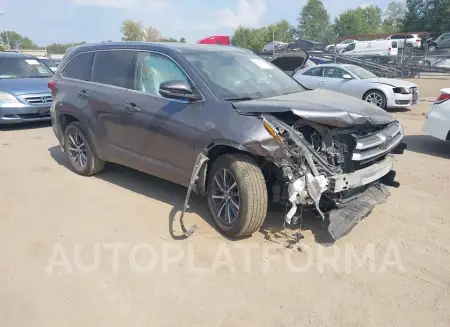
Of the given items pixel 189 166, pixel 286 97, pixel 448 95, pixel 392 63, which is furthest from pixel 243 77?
pixel 392 63

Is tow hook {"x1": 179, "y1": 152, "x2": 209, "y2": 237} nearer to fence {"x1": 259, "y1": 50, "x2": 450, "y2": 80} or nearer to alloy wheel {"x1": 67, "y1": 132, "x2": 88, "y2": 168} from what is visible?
alloy wheel {"x1": 67, "y1": 132, "x2": 88, "y2": 168}

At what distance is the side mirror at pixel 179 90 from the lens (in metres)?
3.88

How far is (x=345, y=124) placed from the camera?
11.5 feet

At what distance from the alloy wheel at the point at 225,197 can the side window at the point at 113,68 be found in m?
1.75

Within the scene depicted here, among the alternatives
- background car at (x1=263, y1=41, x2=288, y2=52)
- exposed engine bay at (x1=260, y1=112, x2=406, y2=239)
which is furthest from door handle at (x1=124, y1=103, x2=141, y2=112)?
background car at (x1=263, y1=41, x2=288, y2=52)

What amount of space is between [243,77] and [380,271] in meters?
2.38

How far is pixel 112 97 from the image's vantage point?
4891mm

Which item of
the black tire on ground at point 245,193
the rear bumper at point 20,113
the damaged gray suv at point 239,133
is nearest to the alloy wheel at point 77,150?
the damaged gray suv at point 239,133

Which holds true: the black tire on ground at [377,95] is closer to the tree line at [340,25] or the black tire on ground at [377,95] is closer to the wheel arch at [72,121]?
the wheel arch at [72,121]

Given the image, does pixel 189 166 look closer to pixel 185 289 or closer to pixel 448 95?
pixel 185 289

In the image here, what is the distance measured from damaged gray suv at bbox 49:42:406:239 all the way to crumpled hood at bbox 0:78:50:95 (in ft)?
15.8

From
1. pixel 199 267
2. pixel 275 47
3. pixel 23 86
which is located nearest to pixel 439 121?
pixel 199 267

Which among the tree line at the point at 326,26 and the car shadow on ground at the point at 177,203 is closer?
the car shadow on ground at the point at 177,203

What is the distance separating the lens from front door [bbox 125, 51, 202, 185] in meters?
4.08
